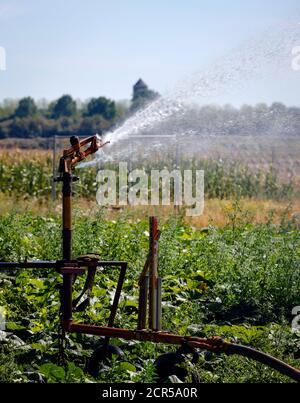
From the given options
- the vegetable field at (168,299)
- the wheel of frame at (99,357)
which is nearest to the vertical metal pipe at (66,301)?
the vegetable field at (168,299)

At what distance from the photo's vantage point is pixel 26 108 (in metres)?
55.8

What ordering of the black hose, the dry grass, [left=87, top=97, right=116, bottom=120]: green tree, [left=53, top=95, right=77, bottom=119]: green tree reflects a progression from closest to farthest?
the black hose
the dry grass
[left=87, top=97, right=116, bottom=120]: green tree
[left=53, top=95, right=77, bottom=119]: green tree

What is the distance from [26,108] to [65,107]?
10.2ft

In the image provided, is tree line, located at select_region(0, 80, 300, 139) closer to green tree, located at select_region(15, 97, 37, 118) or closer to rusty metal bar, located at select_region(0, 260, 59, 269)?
green tree, located at select_region(15, 97, 37, 118)

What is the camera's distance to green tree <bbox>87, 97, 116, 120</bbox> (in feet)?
173

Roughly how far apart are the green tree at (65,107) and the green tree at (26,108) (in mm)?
1331

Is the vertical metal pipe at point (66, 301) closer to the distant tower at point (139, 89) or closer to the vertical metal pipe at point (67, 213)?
the vertical metal pipe at point (67, 213)

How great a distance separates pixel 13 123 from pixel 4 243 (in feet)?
137

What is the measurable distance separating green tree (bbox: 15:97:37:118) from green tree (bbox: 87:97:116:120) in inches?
131

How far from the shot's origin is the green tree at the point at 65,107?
5681 cm

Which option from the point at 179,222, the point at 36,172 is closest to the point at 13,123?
the point at 36,172

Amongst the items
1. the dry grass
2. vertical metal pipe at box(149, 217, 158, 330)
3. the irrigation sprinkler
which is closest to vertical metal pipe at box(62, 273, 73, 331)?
the irrigation sprinkler

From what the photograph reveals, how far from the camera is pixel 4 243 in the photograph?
8.91m
